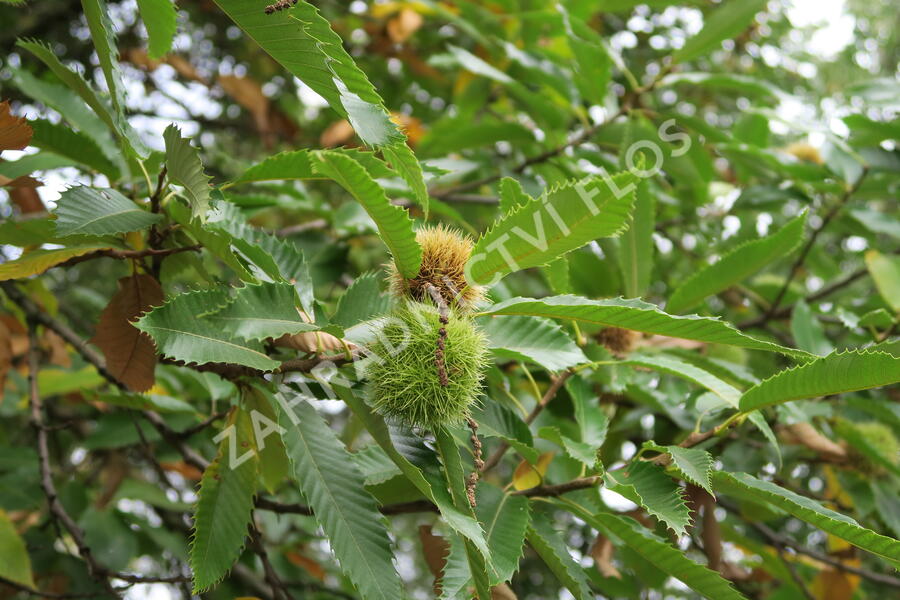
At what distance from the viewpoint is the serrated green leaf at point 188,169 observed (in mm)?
916

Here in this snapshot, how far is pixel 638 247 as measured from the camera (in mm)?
1552

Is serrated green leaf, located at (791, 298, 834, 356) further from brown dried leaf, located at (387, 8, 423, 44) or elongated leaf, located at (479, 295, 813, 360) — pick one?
brown dried leaf, located at (387, 8, 423, 44)

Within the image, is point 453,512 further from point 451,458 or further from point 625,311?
point 625,311

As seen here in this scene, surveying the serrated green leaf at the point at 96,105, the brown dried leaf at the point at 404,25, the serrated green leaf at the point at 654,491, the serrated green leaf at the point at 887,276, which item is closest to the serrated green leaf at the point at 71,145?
the serrated green leaf at the point at 96,105

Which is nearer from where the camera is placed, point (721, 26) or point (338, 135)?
point (721, 26)

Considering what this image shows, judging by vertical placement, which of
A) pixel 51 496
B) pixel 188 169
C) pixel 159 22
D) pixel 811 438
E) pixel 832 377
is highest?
pixel 159 22

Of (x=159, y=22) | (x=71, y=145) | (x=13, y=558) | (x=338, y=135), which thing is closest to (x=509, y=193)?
(x=159, y=22)

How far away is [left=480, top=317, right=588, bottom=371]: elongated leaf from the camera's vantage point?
1090mm

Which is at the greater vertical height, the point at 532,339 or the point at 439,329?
A: the point at 439,329

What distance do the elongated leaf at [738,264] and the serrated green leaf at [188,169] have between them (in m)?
0.96

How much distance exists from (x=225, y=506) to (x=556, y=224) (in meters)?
0.68

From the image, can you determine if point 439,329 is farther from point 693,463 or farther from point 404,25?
point 404,25

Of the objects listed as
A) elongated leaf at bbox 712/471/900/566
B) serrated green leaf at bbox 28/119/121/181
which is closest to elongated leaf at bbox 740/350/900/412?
elongated leaf at bbox 712/471/900/566

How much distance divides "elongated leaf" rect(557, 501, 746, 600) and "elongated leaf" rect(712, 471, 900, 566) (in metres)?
0.13
